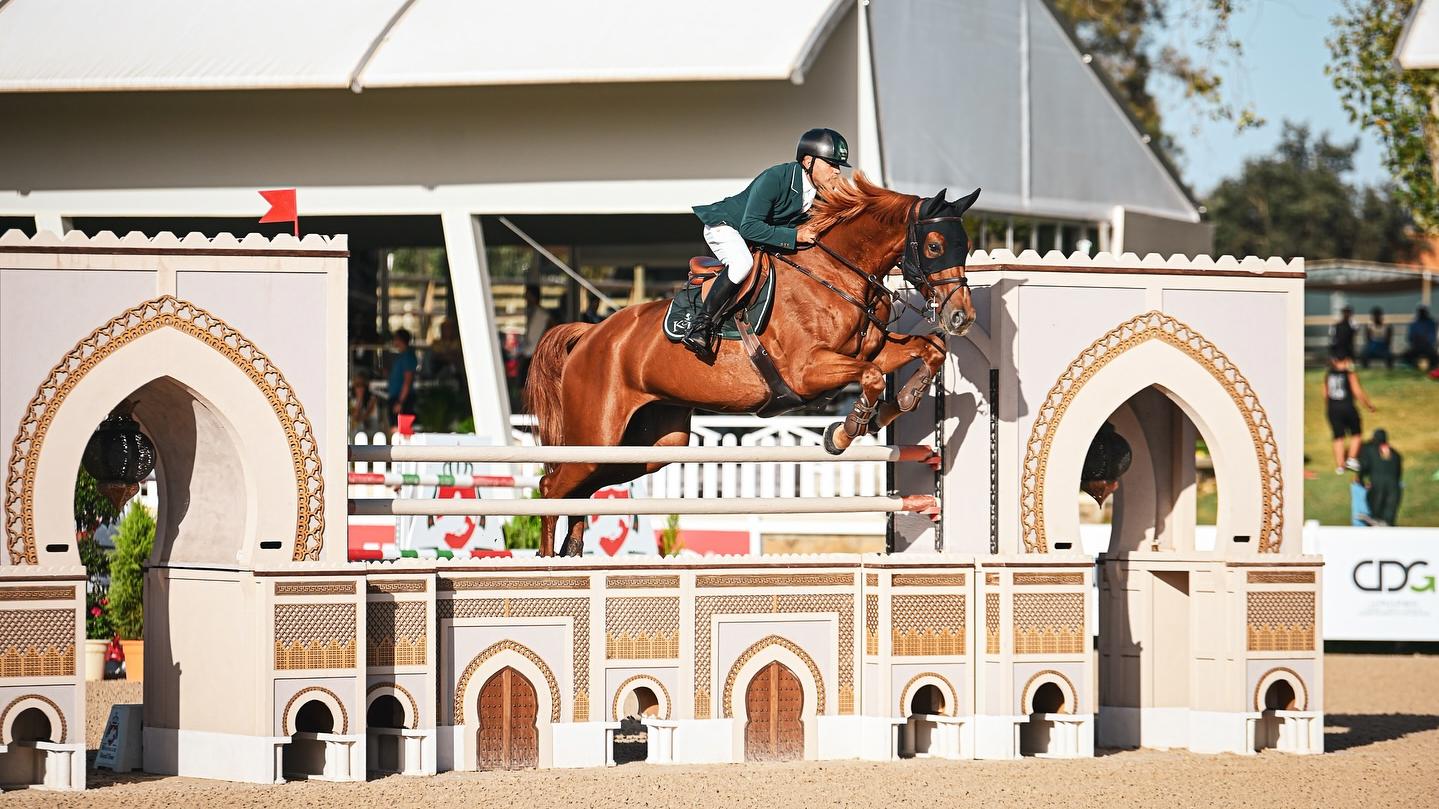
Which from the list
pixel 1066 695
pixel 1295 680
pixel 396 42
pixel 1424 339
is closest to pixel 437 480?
pixel 1066 695

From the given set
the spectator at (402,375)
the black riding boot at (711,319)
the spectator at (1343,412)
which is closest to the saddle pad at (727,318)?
the black riding boot at (711,319)

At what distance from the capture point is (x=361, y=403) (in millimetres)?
18328

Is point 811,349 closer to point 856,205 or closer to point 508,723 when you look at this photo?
point 856,205

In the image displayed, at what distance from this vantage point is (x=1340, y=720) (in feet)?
34.7

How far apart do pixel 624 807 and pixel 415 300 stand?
22600 mm

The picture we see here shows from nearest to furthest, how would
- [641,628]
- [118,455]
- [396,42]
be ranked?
[118,455] < [641,628] < [396,42]

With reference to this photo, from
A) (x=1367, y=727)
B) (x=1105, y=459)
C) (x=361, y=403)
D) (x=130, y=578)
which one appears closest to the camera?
(x=1105, y=459)

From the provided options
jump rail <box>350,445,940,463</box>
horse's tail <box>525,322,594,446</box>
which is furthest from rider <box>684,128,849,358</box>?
horse's tail <box>525,322,594,446</box>

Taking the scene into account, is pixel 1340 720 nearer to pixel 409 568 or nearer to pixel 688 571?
pixel 688 571

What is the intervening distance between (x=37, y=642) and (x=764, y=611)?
10.2 ft

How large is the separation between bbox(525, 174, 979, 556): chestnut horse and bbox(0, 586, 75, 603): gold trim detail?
2.35 meters

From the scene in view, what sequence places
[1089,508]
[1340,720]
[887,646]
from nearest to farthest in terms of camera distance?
[887,646] < [1340,720] < [1089,508]

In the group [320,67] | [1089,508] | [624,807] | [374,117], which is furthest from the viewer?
[1089,508]

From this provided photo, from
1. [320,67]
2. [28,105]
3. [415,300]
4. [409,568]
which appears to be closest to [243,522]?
[409,568]
